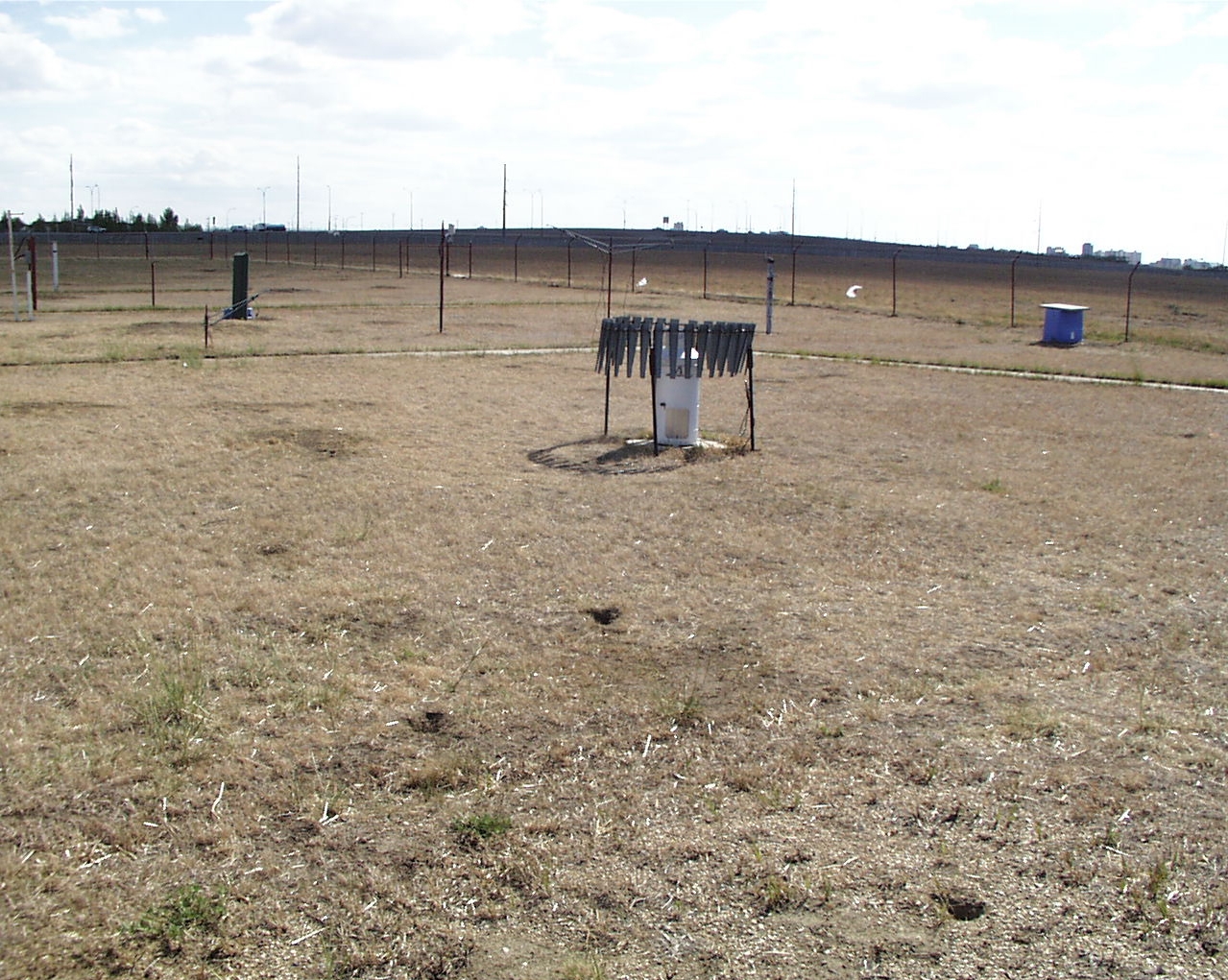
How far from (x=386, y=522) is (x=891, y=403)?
9.30 meters

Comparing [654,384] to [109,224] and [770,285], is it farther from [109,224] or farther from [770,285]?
[109,224]

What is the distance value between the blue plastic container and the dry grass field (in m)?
15.3

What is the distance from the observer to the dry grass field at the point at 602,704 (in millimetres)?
4141

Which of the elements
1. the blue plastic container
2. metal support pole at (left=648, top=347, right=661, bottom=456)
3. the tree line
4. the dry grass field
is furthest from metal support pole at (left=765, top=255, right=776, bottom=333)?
the tree line

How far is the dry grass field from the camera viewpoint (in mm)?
4141

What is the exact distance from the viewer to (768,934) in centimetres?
408

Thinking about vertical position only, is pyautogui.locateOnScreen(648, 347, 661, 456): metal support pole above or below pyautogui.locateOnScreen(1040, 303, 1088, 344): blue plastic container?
below

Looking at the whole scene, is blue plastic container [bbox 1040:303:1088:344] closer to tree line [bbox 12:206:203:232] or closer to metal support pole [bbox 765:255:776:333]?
metal support pole [bbox 765:255:776:333]

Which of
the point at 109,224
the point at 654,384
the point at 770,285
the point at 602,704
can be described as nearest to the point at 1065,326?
the point at 770,285

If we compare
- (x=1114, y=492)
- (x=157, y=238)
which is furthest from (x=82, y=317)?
(x=157, y=238)

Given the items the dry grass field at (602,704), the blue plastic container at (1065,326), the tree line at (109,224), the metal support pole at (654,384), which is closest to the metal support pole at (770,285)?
the blue plastic container at (1065,326)

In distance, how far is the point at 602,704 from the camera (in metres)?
5.99

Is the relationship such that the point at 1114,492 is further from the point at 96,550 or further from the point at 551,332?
the point at 551,332

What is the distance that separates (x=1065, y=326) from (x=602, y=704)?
24876mm
